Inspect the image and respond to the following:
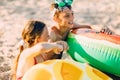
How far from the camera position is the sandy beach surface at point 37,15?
614 centimetres

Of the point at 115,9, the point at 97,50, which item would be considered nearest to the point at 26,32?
the point at 97,50

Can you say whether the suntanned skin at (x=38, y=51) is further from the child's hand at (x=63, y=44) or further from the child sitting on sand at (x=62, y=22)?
the child sitting on sand at (x=62, y=22)

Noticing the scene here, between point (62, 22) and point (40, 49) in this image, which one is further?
point (62, 22)

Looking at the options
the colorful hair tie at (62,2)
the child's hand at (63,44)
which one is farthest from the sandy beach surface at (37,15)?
the child's hand at (63,44)

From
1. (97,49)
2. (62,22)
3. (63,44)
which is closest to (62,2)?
(62,22)

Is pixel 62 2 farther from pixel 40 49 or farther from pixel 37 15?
pixel 37 15

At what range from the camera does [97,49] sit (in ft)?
11.7

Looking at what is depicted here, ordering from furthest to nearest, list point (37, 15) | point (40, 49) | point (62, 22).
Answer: point (37, 15)
point (62, 22)
point (40, 49)

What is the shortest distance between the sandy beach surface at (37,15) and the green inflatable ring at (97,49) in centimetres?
215

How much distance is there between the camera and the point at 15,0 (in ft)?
24.5

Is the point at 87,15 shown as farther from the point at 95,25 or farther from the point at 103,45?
the point at 103,45

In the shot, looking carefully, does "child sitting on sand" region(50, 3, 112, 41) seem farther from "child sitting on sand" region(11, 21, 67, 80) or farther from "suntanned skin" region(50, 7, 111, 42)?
"child sitting on sand" region(11, 21, 67, 80)

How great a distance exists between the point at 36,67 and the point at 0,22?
3.48 m

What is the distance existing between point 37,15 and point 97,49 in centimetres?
336
